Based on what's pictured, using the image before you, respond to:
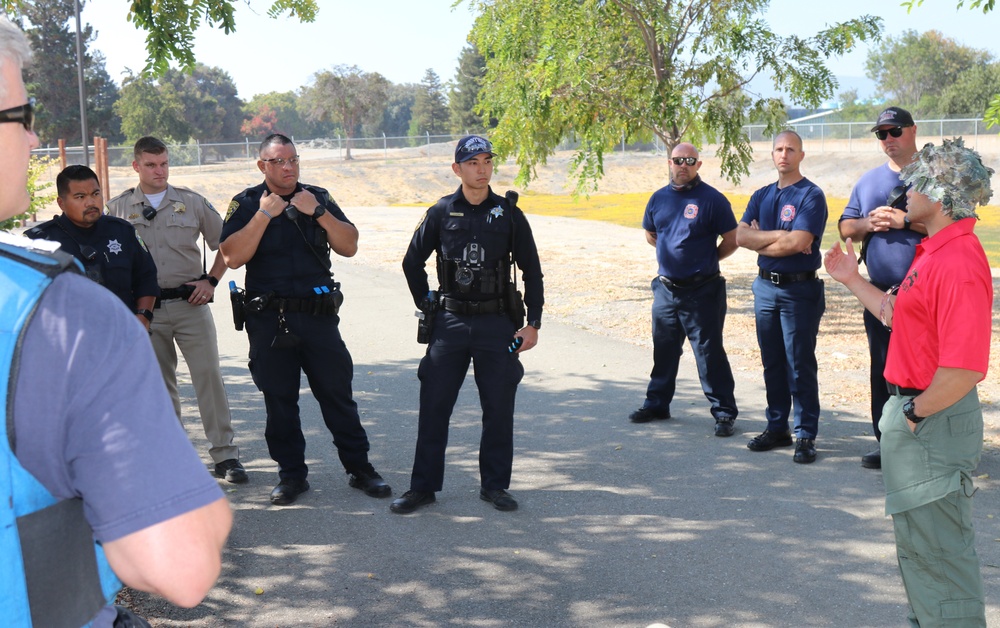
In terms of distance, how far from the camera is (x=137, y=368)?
124 cm

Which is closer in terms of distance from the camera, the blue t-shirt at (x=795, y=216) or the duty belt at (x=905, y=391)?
the duty belt at (x=905, y=391)

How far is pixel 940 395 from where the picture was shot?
359 centimetres

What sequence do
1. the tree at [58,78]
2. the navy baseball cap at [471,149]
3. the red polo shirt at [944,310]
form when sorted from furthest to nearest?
the tree at [58,78], the navy baseball cap at [471,149], the red polo shirt at [944,310]

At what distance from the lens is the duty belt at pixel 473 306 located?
586cm

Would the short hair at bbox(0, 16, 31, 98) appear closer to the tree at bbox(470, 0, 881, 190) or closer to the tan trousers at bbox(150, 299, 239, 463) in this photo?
the tan trousers at bbox(150, 299, 239, 463)

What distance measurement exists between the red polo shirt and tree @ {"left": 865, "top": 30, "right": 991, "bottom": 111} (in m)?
84.6

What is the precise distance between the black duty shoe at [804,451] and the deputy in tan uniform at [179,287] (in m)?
3.88

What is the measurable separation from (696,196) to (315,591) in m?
4.49

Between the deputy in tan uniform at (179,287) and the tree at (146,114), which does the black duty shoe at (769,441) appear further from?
the tree at (146,114)

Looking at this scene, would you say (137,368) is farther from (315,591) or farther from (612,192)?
(612,192)

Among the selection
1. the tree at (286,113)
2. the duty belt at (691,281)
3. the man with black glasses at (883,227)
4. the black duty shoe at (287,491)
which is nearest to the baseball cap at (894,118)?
the man with black glasses at (883,227)

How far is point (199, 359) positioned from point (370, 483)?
1.60 metres

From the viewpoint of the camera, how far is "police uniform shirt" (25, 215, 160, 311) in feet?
19.2

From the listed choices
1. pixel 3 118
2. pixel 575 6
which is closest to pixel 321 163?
pixel 575 6
